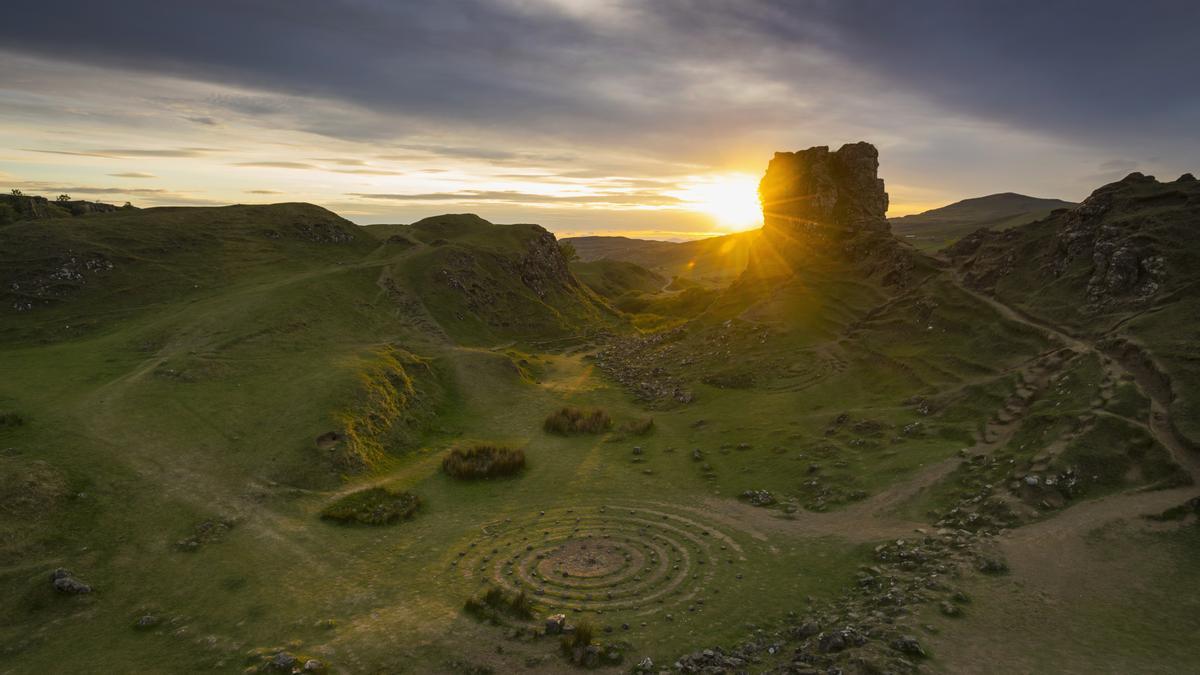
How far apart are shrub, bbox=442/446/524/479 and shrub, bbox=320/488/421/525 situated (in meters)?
5.08

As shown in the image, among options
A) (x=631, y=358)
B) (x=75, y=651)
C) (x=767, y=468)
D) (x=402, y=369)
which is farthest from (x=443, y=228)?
(x=75, y=651)

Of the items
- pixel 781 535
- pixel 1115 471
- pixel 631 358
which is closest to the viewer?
pixel 1115 471

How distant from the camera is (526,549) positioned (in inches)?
1368

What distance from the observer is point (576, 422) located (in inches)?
2319

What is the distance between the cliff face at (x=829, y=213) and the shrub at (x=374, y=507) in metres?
69.8

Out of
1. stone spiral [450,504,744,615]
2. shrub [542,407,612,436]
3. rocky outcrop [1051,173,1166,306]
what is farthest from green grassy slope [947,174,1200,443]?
shrub [542,407,612,436]

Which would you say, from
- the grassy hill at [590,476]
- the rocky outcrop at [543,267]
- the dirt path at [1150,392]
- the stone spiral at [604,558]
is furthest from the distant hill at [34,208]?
the dirt path at [1150,392]

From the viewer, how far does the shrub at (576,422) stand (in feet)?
191

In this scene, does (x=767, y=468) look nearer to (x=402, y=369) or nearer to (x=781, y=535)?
(x=781, y=535)

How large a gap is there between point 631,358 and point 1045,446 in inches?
2376

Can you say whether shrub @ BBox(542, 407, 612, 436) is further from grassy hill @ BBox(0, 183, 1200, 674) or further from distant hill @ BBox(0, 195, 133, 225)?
distant hill @ BBox(0, 195, 133, 225)

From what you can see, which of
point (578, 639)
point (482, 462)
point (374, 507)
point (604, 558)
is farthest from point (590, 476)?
point (578, 639)

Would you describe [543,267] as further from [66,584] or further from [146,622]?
[146,622]

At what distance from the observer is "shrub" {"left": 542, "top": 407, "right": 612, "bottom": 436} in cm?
5828
